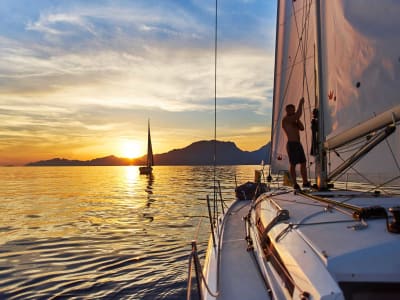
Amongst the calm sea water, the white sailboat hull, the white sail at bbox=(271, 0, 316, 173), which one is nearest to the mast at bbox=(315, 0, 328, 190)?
the white sail at bbox=(271, 0, 316, 173)

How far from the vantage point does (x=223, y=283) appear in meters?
3.95

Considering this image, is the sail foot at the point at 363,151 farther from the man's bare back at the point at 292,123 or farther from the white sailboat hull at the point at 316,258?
the man's bare back at the point at 292,123

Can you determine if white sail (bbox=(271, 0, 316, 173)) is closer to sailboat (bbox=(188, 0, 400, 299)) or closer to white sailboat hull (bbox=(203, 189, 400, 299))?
sailboat (bbox=(188, 0, 400, 299))

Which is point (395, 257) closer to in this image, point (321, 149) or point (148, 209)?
point (321, 149)

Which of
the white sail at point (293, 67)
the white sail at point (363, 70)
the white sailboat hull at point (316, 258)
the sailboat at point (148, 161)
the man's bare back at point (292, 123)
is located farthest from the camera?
the sailboat at point (148, 161)

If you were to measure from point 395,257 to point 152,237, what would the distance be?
29.4ft

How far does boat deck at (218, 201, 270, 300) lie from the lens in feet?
12.0

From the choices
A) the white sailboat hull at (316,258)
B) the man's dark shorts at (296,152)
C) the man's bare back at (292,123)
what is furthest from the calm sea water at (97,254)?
the man's bare back at (292,123)

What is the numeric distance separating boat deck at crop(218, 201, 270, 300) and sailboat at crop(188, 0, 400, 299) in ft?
0.04

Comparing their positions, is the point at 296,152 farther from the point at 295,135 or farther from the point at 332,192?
the point at 332,192

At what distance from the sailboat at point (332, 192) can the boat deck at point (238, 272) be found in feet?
0.04

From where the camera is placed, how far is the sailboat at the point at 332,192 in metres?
2.71

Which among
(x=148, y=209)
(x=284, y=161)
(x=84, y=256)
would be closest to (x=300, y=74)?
(x=284, y=161)

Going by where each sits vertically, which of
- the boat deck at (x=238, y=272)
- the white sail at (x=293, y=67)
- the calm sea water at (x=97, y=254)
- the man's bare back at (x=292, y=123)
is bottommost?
the calm sea water at (x=97, y=254)
